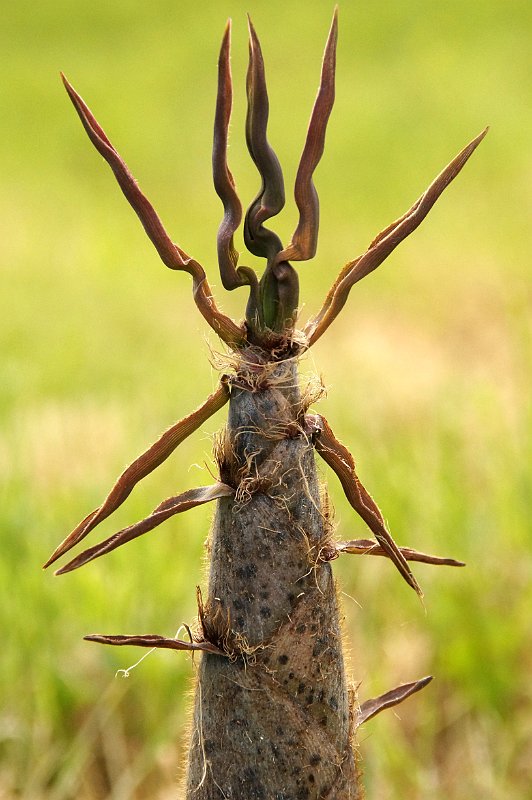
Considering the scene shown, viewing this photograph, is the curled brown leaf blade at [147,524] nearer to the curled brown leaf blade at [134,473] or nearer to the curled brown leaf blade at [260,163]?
the curled brown leaf blade at [134,473]

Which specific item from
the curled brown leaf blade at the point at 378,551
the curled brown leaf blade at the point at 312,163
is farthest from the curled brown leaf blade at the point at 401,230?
the curled brown leaf blade at the point at 378,551

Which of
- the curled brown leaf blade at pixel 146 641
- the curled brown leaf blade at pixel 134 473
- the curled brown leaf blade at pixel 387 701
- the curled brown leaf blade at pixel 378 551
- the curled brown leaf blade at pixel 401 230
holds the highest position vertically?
the curled brown leaf blade at pixel 401 230

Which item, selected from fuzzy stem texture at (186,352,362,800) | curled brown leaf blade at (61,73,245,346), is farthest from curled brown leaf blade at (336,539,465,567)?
curled brown leaf blade at (61,73,245,346)

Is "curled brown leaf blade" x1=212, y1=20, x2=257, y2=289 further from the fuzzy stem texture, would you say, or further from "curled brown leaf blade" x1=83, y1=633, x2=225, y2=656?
"curled brown leaf blade" x1=83, y1=633, x2=225, y2=656

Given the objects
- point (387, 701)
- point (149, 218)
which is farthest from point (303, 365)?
point (149, 218)

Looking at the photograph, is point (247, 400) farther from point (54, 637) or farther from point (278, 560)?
point (54, 637)

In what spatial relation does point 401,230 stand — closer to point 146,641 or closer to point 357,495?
point 357,495

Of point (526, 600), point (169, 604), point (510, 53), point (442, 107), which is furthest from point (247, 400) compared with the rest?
point (510, 53)
